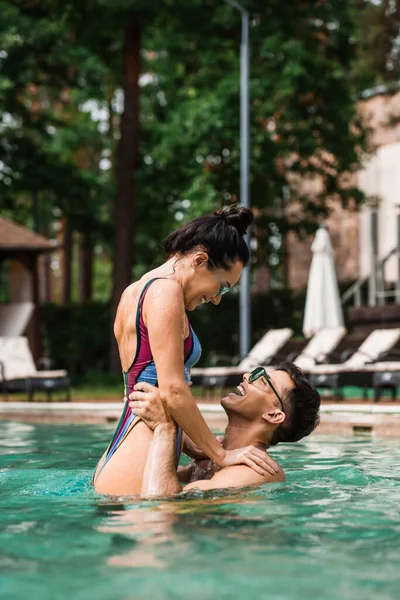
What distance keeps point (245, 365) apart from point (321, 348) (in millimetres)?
1453

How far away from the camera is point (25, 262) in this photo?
24984 mm

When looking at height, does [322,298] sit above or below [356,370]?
above

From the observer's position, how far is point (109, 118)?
37.1 m

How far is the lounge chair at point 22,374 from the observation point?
59.0ft

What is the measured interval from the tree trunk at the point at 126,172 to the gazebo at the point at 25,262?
8.14 ft

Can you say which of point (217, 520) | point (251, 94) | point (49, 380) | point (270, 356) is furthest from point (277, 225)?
point (217, 520)

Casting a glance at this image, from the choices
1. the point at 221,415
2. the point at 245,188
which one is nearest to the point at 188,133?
the point at 245,188

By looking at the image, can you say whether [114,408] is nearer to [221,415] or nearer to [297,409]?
[221,415]

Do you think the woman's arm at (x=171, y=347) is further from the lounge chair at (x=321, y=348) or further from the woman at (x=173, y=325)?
the lounge chair at (x=321, y=348)

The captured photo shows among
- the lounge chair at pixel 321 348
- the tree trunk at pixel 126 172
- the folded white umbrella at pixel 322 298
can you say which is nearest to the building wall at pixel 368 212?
the tree trunk at pixel 126 172

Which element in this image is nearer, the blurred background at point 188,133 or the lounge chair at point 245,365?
the lounge chair at point 245,365

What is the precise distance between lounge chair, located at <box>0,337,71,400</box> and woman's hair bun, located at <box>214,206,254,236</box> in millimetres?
12644

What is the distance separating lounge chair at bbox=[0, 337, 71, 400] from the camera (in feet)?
59.0

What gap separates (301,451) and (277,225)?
844 inches
